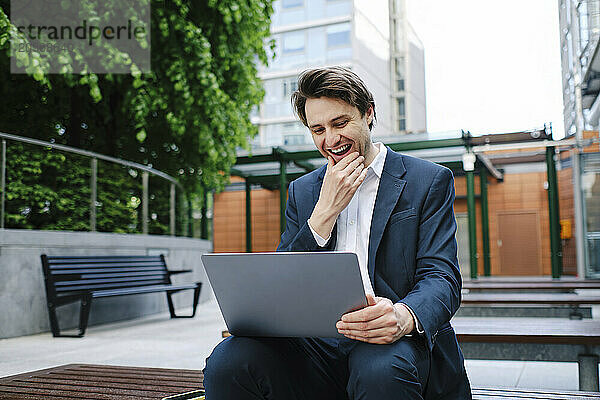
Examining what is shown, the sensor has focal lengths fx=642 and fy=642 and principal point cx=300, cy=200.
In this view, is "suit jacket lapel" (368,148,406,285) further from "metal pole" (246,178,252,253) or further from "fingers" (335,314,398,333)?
"metal pole" (246,178,252,253)

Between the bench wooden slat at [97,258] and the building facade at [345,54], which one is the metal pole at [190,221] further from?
the building facade at [345,54]

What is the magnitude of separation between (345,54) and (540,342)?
30.0 m

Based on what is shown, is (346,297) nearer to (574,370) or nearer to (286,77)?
(574,370)

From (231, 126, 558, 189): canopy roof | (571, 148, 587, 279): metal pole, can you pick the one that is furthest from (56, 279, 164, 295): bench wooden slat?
(571, 148, 587, 279): metal pole

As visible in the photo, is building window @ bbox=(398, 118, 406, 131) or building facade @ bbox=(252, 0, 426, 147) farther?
building window @ bbox=(398, 118, 406, 131)

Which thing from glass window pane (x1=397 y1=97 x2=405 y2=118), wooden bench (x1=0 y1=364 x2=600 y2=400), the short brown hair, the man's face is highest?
glass window pane (x1=397 y1=97 x2=405 y2=118)

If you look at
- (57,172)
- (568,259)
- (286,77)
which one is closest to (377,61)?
(286,77)

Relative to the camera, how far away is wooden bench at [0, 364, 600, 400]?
2.00 meters

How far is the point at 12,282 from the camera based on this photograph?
617 cm

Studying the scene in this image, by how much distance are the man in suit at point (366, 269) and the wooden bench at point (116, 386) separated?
0.40m

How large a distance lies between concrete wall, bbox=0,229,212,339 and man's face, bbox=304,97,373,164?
16.9ft

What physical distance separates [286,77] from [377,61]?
5134 mm

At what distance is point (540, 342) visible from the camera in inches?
118

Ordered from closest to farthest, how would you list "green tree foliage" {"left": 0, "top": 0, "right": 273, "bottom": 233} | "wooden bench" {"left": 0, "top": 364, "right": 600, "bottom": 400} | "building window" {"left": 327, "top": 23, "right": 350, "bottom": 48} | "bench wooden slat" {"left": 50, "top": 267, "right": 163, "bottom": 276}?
"wooden bench" {"left": 0, "top": 364, "right": 600, "bottom": 400}, "bench wooden slat" {"left": 50, "top": 267, "right": 163, "bottom": 276}, "green tree foliage" {"left": 0, "top": 0, "right": 273, "bottom": 233}, "building window" {"left": 327, "top": 23, "right": 350, "bottom": 48}
